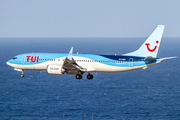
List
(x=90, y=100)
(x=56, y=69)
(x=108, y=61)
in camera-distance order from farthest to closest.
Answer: (x=90, y=100)
(x=108, y=61)
(x=56, y=69)

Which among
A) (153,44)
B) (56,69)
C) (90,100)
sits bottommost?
(90,100)

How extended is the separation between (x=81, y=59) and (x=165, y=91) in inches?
2294

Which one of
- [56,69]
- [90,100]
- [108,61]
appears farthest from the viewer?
[90,100]

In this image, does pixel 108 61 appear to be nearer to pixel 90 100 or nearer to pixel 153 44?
pixel 153 44

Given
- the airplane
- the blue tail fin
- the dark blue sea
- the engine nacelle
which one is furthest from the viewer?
the dark blue sea

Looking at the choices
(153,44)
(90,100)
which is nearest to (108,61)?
(153,44)

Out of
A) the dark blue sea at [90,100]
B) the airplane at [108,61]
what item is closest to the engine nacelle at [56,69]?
the airplane at [108,61]

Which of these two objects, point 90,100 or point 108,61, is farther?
point 90,100

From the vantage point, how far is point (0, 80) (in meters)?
149

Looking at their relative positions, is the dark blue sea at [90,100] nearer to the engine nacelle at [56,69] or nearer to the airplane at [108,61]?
the airplane at [108,61]

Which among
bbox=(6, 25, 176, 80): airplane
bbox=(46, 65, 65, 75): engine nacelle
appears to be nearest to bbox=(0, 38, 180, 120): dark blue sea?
bbox=(6, 25, 176, 80): airplane

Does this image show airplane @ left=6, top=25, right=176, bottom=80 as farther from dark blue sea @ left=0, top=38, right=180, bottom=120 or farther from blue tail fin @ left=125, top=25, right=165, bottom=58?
dark blue sea @ left=0, top=38, right=180, bottom=120

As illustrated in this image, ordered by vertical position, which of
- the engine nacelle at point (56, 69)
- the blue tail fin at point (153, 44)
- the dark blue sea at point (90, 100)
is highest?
the blue tail fin at point (153, 44)

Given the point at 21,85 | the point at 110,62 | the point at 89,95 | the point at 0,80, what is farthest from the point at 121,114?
the point at 0,80
